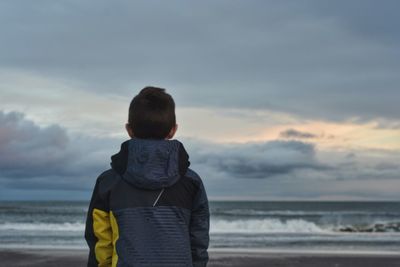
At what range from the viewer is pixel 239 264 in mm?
11844

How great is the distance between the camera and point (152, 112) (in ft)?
8.80

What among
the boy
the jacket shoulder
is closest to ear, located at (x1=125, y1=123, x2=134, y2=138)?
the boy

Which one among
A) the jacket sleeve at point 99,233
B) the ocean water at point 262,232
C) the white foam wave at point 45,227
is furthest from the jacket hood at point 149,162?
the white foam wave at point 45,227

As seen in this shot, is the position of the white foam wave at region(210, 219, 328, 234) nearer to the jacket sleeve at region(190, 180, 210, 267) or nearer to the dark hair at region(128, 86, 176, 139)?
the jacket sleeve at region(190, 180, 210, 267)

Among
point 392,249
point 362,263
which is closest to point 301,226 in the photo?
point 392,249

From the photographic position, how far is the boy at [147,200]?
2.68 metres

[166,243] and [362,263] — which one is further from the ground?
[166,243]

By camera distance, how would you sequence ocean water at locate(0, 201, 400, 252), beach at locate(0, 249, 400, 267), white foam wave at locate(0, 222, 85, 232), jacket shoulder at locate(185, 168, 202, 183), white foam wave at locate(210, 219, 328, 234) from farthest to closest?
white foam wave at locate(210, 219, 328, 234) → white foam wave at locate(0, 222, 85, 232) → ocean water at locate(0, 201, 400, 252) → beach at locate(0, 249, 400, 267) → jacket shoulder at locate(185, 168, 202, 183)

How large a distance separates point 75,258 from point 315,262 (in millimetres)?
4676

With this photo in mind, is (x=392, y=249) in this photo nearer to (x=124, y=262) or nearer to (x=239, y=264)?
(x=239, y=264)

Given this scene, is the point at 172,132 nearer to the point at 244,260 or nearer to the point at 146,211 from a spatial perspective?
the point at 146,211

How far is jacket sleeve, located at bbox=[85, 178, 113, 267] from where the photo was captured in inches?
108

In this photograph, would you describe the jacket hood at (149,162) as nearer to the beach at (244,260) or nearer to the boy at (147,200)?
the boy at (147,200)

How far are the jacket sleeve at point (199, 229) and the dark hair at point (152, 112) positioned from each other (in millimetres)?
331
